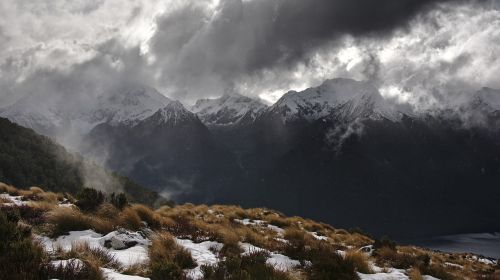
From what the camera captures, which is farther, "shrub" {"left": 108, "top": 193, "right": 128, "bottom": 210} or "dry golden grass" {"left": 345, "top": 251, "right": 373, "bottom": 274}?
"shrub" {"left": 108, "top": 193, "right": 128, "bottom": 210}

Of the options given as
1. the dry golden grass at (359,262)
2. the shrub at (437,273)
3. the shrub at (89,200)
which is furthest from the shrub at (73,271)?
the shrub at (437,273)

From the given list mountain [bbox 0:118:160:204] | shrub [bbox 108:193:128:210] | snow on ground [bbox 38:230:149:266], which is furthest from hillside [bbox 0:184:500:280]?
mountain [bbox 0:118:160:204]

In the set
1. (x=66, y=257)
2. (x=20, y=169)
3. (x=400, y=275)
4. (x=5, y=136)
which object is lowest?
(x=400, y=275)

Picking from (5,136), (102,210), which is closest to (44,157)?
(5,136)

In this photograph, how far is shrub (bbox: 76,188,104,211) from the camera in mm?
16812

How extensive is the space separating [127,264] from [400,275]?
7.91 meters

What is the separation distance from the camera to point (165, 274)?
9.13 m

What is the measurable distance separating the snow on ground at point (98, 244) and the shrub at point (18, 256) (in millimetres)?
929

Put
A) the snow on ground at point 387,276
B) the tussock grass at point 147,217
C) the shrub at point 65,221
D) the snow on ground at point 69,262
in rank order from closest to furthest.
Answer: the snow on ground at point 69,262, the snow on ground at point 387,276, the shrub at point 65,221, the tussock grass at point 147,217

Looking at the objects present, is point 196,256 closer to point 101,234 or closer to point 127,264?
point 127,264

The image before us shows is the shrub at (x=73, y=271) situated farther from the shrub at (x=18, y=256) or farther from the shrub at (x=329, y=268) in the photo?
the shrub at (x=329, y=268)

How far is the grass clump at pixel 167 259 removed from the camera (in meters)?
9.16

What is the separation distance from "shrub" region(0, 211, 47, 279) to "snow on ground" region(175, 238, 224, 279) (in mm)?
3022

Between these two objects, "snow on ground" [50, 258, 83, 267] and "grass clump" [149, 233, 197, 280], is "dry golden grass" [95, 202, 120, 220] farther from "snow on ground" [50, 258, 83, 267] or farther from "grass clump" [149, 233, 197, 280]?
"snow on ground" [50, 258, 83, 267]
